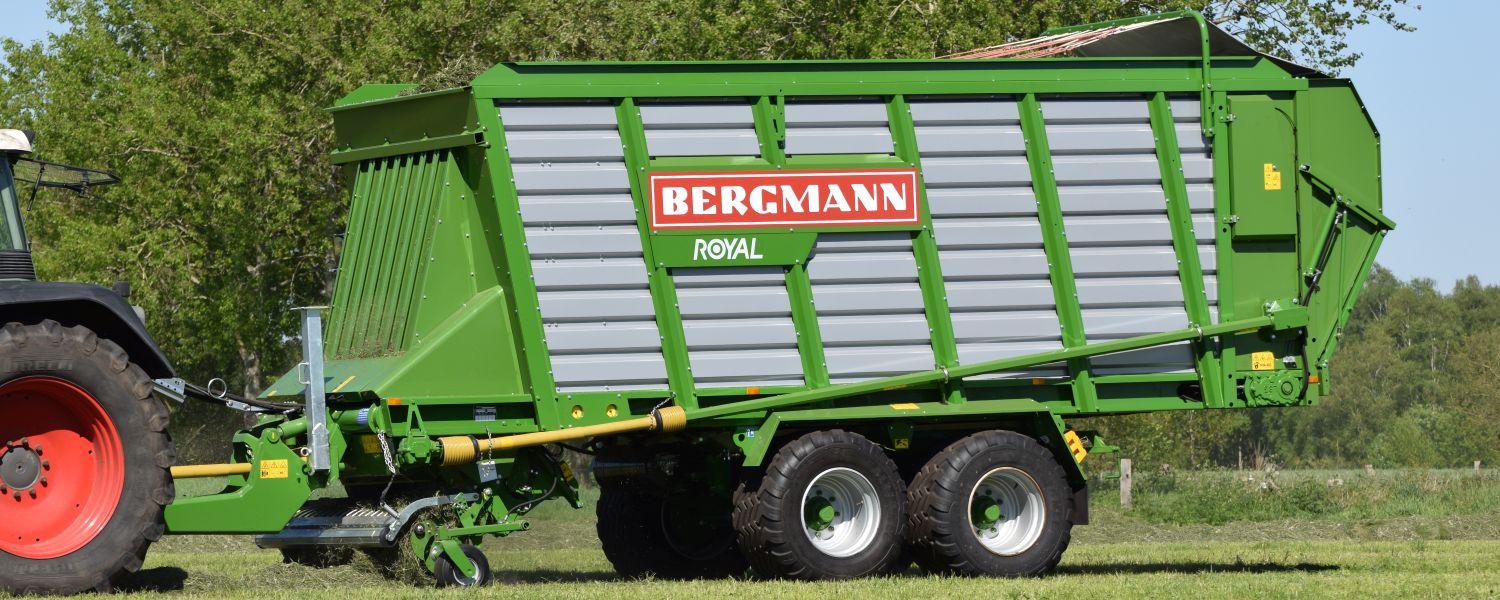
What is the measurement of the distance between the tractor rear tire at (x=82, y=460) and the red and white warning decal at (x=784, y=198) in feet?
11.8

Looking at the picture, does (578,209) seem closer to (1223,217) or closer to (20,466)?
(20,466)

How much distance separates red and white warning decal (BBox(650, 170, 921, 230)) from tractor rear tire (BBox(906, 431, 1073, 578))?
1744mm

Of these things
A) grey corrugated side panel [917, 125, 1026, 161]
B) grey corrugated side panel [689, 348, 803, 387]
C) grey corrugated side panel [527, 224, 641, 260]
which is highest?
grey corrugated side panel [917, 125, 1026, 161]

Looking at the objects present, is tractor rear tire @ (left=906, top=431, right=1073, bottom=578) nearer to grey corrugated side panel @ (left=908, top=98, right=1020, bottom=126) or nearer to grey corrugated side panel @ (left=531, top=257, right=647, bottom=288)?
grey corrugated side panel @ (left=908, top=98, right=1020, bottom=126)

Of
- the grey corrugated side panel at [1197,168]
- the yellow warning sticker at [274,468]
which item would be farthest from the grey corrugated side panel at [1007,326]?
the yellow warning sticker at [274,468]

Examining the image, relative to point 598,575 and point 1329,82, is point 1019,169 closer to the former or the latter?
point 1329,82

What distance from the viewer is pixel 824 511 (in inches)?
517

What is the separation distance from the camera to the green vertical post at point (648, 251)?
1288cm

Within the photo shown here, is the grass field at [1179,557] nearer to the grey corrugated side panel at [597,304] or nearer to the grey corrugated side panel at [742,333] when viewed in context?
the grey corrugated side panel at [742,333]

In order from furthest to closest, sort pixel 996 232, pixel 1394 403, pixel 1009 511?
pixel 1394 403 → pixel 1009 511 → pixel 996 232

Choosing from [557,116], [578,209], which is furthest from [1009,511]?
[557,116]

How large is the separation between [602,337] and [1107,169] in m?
3.88

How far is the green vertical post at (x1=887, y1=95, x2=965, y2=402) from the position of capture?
43.8 ft

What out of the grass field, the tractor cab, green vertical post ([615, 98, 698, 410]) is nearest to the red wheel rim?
the grass field
